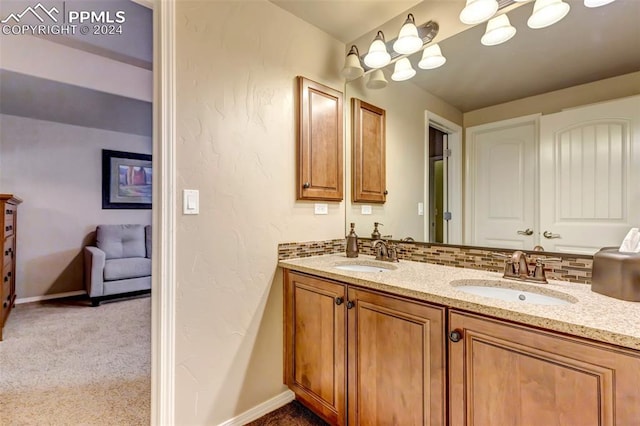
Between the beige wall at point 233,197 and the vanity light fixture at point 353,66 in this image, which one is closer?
the beige wall at point 233,197

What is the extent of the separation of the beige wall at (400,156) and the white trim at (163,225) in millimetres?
1201

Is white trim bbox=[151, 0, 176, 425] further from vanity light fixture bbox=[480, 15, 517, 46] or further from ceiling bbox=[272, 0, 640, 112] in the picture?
vanity light fixture bbox=[480, 15, 517, 46]

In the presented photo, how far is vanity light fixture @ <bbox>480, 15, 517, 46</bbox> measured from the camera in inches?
57.0

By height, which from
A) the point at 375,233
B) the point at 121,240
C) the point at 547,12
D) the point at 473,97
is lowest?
the point at 121,240

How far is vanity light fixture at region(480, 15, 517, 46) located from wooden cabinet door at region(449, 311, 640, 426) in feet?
4.50

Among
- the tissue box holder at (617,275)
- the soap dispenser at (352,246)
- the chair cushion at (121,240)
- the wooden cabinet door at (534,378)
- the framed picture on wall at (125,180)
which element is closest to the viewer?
the wooden cabinet door at (534,378)

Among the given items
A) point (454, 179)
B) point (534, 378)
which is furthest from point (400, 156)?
point (534, 378)

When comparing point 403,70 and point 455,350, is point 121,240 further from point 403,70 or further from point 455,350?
point 455,350

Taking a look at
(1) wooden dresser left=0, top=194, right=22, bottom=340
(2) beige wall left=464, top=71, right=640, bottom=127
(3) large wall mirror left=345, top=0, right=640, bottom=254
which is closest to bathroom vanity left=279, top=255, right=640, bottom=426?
(3) large wall mirror left=345, top=0, right=640, bottom=254

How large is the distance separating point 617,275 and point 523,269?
1.07ft

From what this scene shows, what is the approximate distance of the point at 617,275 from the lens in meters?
0.98

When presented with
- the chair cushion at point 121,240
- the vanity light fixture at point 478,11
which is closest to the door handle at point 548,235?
the vanity light fixture at point 478,11

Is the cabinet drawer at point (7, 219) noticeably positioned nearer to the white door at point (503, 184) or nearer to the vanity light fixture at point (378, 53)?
the vanity light fixture at point (378, 53)

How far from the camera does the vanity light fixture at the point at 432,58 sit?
1.75m
